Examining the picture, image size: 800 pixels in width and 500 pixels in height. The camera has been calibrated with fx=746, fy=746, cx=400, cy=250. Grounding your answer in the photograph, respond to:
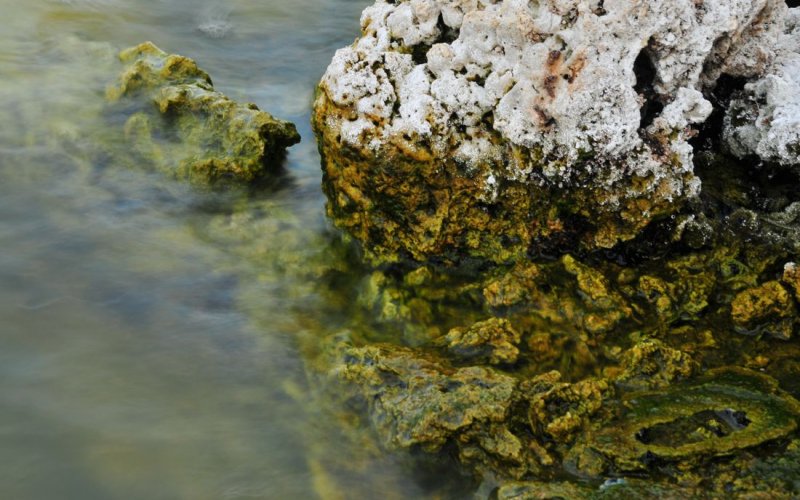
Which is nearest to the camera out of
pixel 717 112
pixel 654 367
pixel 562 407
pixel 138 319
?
pixel 562 407

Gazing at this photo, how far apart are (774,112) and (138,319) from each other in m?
3.46

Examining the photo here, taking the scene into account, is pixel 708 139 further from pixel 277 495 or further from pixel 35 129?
pixel 35 129

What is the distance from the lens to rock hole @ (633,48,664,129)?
3.77 metres

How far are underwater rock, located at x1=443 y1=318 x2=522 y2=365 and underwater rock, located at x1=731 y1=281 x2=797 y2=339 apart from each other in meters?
1.07

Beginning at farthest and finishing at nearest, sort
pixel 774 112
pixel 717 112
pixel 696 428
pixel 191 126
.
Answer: pixel 191 126 → pixel 717 112 → pixel 774 112 → pixel 696 428

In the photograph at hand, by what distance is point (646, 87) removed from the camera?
3805 mm

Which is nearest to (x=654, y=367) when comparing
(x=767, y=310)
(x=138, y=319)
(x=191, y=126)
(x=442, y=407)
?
(x=767, y=310)

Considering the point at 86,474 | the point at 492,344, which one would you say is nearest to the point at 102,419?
the point at 86,474

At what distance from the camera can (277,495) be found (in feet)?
10.5

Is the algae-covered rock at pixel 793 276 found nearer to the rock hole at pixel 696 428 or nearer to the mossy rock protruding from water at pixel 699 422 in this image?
the mossy rock protruding from water at pixel 699 422

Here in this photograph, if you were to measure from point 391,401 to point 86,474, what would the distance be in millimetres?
1339

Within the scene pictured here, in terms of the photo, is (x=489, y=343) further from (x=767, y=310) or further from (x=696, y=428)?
(x=767, y=310)

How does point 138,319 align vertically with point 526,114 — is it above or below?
below

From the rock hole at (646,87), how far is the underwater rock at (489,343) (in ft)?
4.05
